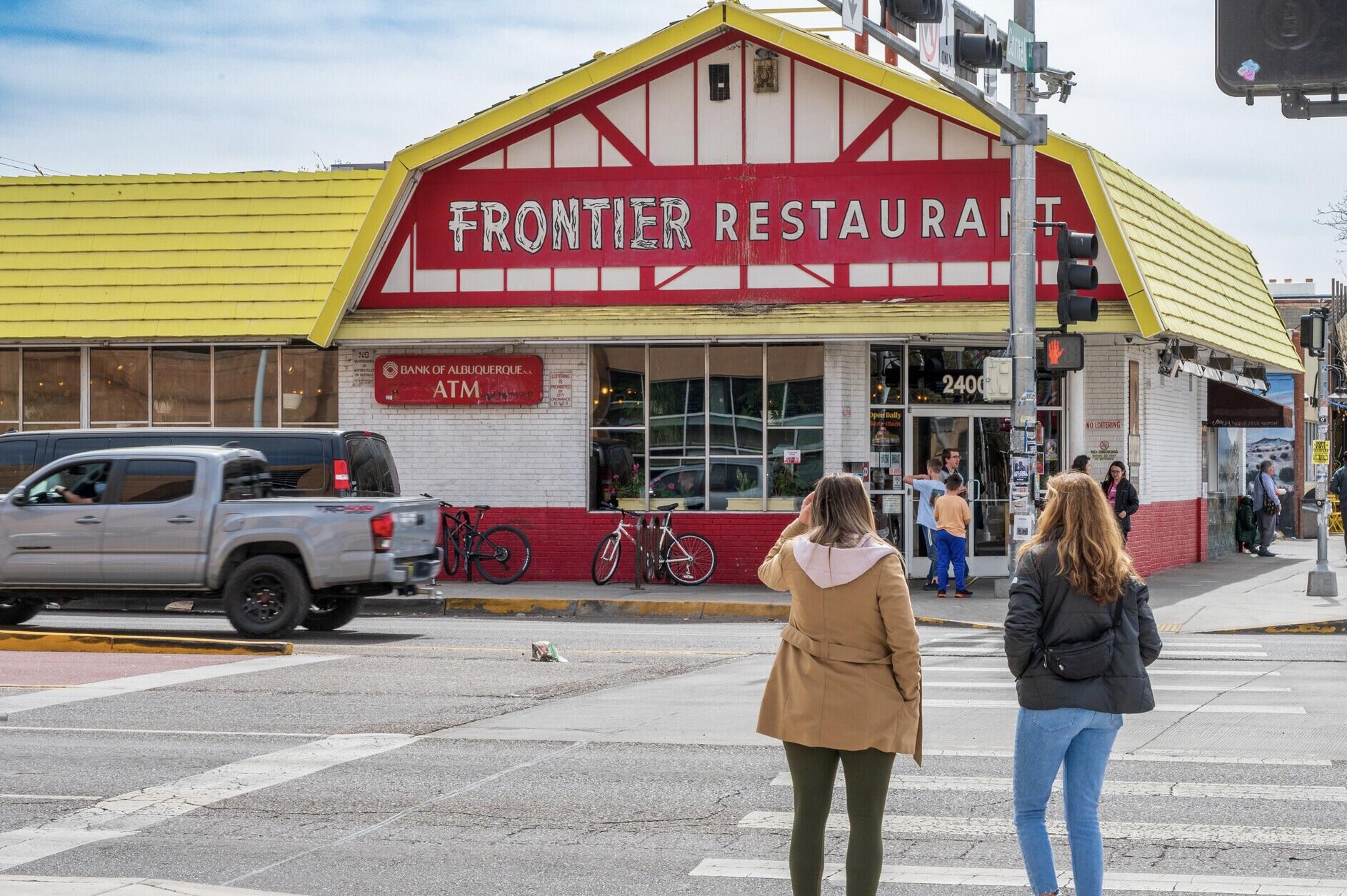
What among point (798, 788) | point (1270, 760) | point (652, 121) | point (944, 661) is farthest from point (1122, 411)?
point (798, 788)

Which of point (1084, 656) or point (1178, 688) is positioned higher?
point (1084, 656)

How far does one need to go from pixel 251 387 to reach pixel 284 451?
6.40m

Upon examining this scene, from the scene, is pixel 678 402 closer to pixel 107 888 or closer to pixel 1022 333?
pixel 1022 333

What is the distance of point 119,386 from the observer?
936 inches

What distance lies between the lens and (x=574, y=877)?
6906mm

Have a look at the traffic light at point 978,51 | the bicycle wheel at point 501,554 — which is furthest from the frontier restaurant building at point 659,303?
the traffic light at point 978,51

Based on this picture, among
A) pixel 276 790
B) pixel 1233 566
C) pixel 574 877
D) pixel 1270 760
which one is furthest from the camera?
pixel 1233 566

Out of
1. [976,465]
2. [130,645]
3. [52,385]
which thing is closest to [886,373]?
[976,465]

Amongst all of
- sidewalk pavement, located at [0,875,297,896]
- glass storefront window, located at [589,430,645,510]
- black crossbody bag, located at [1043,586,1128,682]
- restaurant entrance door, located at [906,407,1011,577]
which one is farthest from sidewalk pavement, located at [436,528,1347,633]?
sidewalk pavement, located at [0,875,297,896]

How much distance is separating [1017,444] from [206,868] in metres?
12.6

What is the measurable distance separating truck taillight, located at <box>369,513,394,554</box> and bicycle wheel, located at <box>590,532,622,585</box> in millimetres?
5773

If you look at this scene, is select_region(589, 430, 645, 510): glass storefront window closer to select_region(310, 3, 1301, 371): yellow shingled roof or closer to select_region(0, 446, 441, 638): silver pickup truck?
select_region(310, 3, 1301, 371): yellow shingled roof

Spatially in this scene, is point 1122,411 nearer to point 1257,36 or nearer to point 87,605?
point 87,605

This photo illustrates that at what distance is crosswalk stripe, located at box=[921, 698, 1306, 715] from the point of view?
441 inches
